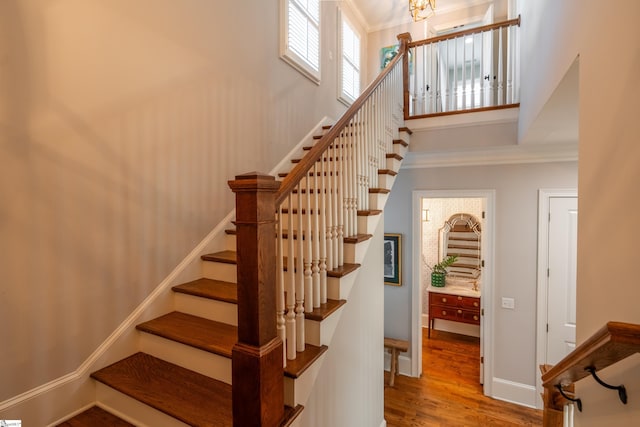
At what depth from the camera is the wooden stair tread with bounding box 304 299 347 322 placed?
159cm

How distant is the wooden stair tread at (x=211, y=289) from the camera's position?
6.24ft

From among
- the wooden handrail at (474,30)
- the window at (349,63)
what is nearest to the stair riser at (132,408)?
the wooden handrail at (474,30)

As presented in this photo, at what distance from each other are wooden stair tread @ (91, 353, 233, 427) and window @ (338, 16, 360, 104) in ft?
12.9

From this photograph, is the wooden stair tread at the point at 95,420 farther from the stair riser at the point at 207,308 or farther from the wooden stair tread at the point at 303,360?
the wooden stair tread at the point at 303,360

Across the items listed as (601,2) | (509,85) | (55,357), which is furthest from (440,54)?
(55,357)

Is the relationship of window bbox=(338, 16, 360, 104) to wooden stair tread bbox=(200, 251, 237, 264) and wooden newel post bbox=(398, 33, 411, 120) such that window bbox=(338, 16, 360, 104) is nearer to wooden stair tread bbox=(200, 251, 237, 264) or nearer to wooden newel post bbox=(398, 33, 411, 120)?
wooden newel post bbox=(398, 33, 411, 120)

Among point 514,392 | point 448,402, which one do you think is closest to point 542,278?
point 514,392

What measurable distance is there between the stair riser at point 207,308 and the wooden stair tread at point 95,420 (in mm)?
641

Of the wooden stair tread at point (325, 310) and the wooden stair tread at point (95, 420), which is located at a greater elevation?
the wooden stair tread at point (325, 310)

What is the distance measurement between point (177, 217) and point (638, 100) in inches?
91.2

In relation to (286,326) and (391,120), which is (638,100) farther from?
(391,120)

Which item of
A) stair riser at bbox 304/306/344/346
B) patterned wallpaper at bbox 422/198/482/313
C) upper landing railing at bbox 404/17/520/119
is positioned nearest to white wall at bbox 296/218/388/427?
stair riser at bbox 304/306/344/346

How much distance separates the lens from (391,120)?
2992mm

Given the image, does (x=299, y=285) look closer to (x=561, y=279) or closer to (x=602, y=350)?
(x=602, y=350)
